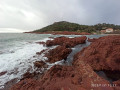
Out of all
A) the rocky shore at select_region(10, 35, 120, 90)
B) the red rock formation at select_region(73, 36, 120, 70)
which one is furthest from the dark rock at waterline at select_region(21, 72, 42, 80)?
the red rock formation at select_region(73, 36, 120, 70)

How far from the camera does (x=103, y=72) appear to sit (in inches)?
164

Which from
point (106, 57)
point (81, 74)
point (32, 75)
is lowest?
point (32, 75)

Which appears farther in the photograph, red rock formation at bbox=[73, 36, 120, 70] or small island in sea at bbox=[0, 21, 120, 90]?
red rock formation at bbox=[73, 36, 120, 70]

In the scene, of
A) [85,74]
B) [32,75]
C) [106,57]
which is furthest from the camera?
[106,57]

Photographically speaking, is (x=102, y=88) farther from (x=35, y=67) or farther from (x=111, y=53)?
(x=35, y=67)

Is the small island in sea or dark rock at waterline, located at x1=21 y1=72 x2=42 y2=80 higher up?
the small island in sea

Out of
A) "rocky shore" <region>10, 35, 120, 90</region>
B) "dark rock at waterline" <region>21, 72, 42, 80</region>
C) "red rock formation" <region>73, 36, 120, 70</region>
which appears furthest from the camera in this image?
"dark rock at waterline" <region>21, 72, 42, 80</region>

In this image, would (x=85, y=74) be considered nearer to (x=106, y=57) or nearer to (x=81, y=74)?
(x=81, y=74)

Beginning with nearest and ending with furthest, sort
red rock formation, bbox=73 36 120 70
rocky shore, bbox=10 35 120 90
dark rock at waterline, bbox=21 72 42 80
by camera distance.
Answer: rocky shore, bbox=10 35 120 90 < red rock formation, bbox=73 36 120 70 < dark rock at waterline, bbox=21 72 42 80

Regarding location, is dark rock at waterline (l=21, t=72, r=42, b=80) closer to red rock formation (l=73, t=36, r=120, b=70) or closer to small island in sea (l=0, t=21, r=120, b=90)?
small island in sea (l=0, t=21, r=120, b=90)

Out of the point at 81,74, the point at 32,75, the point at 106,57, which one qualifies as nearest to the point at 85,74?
the point at 81,74

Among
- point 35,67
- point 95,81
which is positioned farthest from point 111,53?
point 35,67

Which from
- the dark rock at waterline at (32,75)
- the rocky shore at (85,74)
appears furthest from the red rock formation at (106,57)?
the dark rock at waterline at (32,75)

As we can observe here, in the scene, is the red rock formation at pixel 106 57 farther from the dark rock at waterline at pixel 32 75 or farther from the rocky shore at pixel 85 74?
the dark rock at waterline at pixel 32 75
